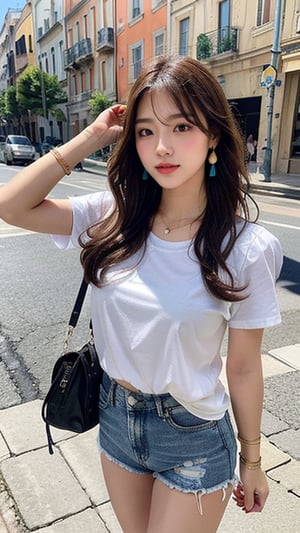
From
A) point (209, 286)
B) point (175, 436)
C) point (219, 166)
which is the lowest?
point (175, 436)

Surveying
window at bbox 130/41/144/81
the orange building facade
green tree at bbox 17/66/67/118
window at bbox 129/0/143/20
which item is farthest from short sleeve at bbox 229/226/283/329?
green tree at bbox 17/66/67/118

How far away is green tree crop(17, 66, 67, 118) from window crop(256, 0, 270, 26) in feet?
65.1

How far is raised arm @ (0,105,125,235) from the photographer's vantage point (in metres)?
1.45

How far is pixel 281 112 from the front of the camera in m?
17.0

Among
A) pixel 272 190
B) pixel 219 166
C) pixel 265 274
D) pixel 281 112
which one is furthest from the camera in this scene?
pixel 281 112

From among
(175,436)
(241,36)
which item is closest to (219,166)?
(175,436)

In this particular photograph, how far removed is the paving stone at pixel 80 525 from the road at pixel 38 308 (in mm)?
1151

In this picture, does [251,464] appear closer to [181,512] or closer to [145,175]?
[181,512]

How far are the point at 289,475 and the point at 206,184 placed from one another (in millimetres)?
1596

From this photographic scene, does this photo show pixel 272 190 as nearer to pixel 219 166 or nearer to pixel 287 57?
pixel 287 57

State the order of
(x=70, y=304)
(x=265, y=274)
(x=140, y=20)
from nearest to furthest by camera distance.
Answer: (x=265, y=274) → (x=70, y=304) → (x=140, y=20)

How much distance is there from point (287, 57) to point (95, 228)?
55.9 ft

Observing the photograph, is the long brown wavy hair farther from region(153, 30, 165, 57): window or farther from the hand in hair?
region(153, 30, 165, 57): window

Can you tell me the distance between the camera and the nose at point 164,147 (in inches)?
49.1
